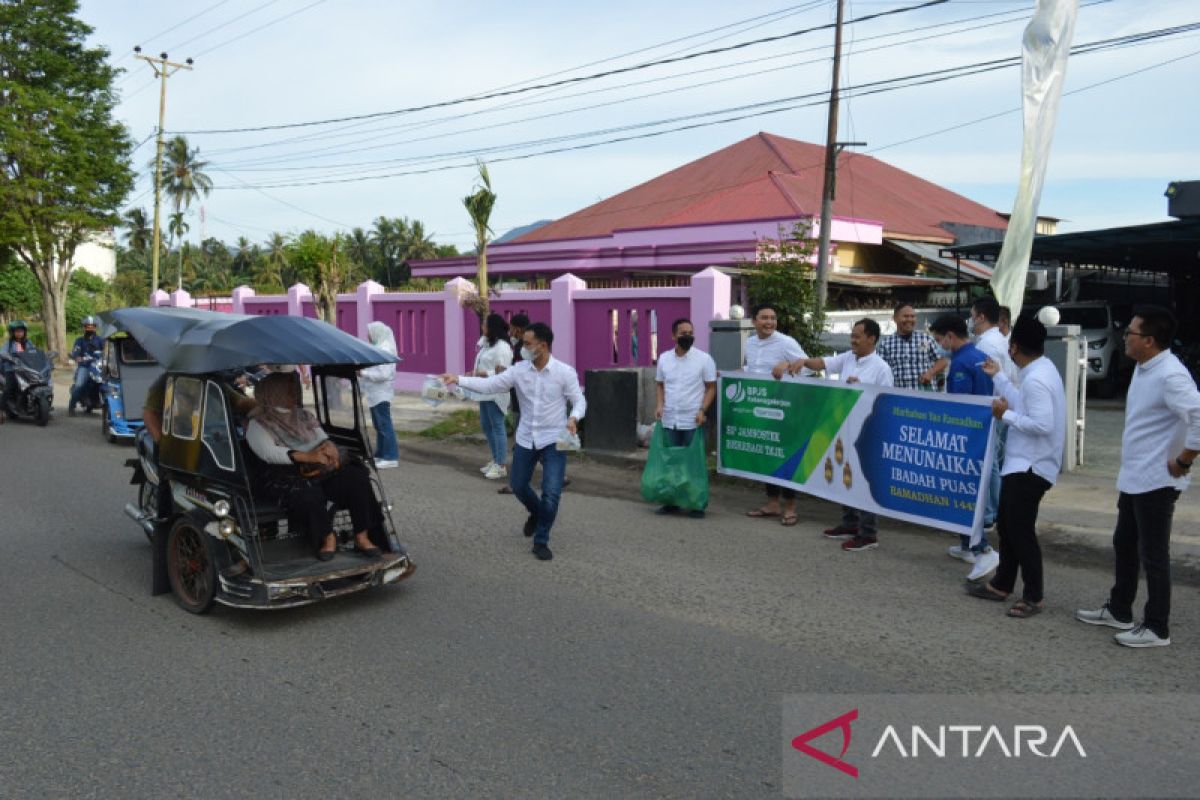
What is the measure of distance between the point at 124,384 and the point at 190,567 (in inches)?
340

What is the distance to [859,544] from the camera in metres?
7.60

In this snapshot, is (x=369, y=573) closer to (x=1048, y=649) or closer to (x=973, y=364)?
(x=1048, y=649)

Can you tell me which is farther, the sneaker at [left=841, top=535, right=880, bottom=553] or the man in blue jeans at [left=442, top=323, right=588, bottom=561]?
the sneaker at [left=841, top=535, right=880, bottom=553]

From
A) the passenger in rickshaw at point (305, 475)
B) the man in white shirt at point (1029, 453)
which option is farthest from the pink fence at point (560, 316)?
the passenger in rickshaw at point (305, 475)

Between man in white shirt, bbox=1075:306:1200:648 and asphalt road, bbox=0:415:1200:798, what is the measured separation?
293 millimetres

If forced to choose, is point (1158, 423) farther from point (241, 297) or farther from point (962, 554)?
point (241, 297)

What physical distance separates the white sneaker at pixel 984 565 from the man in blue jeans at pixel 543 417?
2989 mm

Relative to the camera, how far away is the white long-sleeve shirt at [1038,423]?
566 centimetres

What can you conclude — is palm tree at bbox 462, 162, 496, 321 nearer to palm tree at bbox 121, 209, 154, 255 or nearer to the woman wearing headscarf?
the woman wearing headscarf

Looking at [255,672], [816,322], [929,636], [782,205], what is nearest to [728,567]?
[929,636]

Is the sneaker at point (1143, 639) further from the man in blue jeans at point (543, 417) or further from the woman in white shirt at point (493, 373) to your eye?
the woman in white shirt at point (493, 373)

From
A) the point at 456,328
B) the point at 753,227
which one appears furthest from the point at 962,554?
the point at 753,227

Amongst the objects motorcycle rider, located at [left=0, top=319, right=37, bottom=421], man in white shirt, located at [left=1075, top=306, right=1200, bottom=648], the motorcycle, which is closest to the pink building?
the motorcycle

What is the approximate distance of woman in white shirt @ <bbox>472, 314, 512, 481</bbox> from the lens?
10547 millimetres
